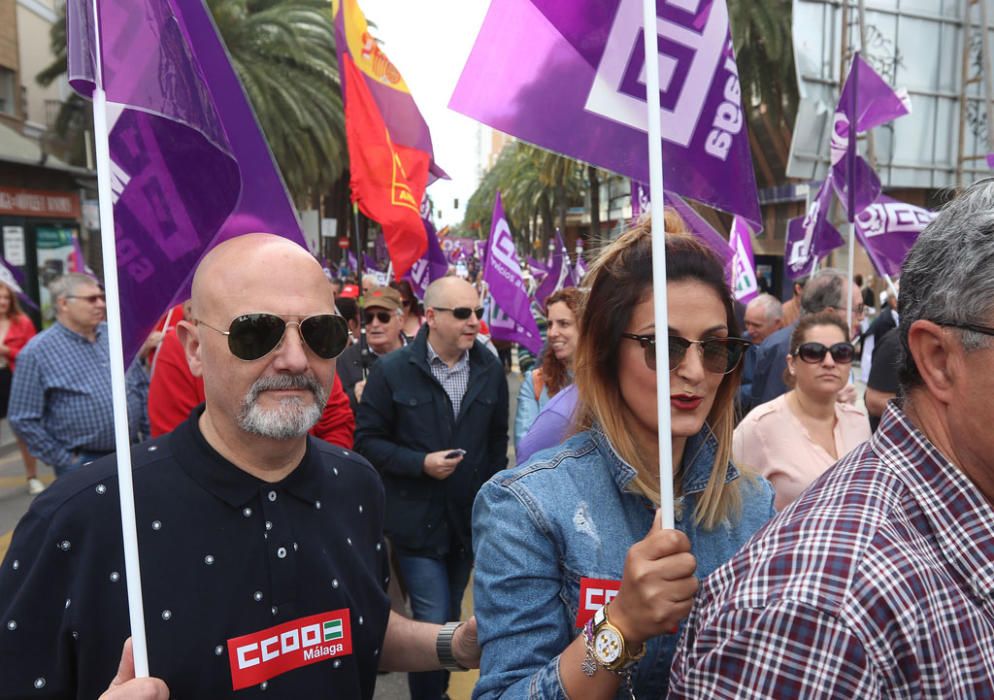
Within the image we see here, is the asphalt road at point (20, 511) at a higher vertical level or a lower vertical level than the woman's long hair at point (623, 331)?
lower

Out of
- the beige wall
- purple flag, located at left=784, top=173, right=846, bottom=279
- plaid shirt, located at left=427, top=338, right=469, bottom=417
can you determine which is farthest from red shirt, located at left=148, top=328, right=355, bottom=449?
the beige wall

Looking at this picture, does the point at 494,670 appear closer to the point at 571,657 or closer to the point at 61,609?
the point at 571,657

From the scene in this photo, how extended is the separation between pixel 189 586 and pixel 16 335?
7453 mm

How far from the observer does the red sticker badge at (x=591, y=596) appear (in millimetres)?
1564

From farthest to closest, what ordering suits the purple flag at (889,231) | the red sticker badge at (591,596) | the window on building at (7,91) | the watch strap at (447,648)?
1. the window on building at (7,91)
2. the purple flag at (889,231)
3. the watch strap at (447,648)
4. the red sticker badge at (591,596)

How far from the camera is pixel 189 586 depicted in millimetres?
1677

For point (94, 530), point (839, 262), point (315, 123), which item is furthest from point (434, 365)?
point (839, 262)

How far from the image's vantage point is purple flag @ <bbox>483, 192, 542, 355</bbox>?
691 cm

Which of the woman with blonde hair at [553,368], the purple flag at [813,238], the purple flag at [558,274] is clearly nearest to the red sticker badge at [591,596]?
the woman with blonde hair at [553,368]

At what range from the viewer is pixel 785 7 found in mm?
17375

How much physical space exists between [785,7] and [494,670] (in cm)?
1891

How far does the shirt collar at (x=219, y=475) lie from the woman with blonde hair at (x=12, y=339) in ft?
22.1

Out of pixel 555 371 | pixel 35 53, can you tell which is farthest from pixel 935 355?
pixel 35 53

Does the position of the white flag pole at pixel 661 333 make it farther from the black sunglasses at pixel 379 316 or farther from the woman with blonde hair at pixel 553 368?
the black sunglasses at pixel 379 316
